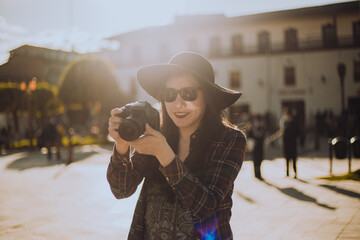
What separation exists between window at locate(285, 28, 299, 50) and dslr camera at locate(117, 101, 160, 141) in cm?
3484

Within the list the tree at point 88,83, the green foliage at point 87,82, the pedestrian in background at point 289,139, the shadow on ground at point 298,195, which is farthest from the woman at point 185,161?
the green foliage at point 87,82

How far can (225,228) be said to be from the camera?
186 cm

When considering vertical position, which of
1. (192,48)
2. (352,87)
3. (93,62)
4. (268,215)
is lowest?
(268,215)

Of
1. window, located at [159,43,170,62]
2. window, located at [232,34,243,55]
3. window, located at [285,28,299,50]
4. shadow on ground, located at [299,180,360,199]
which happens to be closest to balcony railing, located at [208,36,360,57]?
window, located at [285,28,299,50]

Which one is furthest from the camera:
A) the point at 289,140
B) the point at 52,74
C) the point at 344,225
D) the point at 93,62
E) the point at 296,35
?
the point at 52,74

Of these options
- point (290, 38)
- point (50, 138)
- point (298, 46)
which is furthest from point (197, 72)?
point (290, 38)

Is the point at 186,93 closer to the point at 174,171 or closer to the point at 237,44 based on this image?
the point at 174,171

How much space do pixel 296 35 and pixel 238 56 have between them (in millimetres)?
5561

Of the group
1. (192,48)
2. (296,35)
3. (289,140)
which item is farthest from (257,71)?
(289,140)

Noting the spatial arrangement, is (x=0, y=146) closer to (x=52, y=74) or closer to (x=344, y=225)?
(x=344, y=225)

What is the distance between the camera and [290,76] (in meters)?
34.1

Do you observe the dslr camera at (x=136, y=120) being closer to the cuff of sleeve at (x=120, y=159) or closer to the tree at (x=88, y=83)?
the cuff of sleeve at (x=120, y=159)

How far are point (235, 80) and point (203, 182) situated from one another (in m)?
34.5

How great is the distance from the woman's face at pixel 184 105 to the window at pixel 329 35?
112 feet
